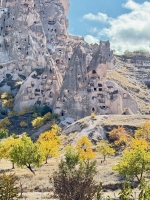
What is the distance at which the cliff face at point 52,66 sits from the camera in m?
74.4

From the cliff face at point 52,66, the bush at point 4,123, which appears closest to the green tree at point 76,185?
the cliff face at point 52,66

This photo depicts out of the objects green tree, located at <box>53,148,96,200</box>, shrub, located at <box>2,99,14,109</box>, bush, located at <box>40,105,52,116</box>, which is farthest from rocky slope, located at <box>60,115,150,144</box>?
green tree, located at <box>53,148,96,200</box>

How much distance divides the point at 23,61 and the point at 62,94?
24739 millimetres

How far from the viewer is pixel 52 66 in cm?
8206

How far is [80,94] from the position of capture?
244 ft

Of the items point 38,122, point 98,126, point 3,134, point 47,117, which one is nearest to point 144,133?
point 98,126

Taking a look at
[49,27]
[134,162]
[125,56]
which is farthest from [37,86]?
[125,56]

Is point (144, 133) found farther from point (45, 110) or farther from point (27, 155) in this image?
point (45, 110)

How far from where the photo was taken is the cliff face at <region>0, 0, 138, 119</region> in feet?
244

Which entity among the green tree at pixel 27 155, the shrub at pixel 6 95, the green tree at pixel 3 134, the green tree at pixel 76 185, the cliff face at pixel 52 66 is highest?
the cliff face at pixel 52 66

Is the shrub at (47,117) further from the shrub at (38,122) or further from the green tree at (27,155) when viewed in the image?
the green tree at (27,155)

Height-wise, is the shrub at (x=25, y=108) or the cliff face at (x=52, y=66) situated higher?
the cliff face at (x=52, y=66)

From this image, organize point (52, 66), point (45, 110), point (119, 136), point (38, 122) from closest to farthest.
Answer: point (119, 136)
point (38, 122)
point (45, 110)
point (52, 66)

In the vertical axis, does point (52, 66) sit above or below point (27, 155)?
above
